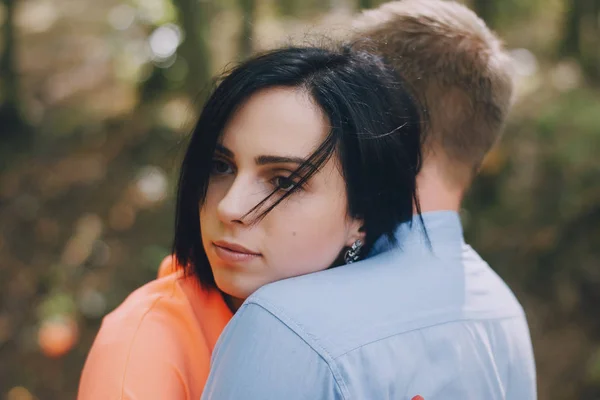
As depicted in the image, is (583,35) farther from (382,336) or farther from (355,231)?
(382,336)

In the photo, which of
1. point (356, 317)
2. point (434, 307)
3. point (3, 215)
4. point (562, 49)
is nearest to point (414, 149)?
point (434, 307)

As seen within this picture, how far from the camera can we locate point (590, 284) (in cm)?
522

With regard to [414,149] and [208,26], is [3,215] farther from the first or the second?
[414,149]

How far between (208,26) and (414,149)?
15.2 ft

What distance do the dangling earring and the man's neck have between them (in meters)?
0.26

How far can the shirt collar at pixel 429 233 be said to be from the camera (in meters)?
1.52

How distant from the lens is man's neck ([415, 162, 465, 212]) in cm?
172

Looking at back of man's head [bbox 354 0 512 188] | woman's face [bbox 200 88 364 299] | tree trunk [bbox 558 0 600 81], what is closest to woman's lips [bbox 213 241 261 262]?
woman's face [bbox 200 88 364 299]

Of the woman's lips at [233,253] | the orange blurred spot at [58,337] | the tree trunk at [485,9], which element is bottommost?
the orange blurred spot at [58,337]

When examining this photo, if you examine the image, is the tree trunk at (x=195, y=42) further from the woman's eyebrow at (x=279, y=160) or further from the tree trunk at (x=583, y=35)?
the woman's eyebrow at (x=279, y=160)

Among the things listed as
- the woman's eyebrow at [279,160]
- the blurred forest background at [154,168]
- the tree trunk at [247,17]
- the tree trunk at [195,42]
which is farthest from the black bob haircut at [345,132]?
the tree trunk at [195,42]

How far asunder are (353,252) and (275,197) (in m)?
0.25

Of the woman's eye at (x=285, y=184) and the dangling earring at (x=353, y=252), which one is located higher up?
the woman's eye at (x=285, y=184)

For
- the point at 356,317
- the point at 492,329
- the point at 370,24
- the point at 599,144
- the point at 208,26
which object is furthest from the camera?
the point at 208,26
